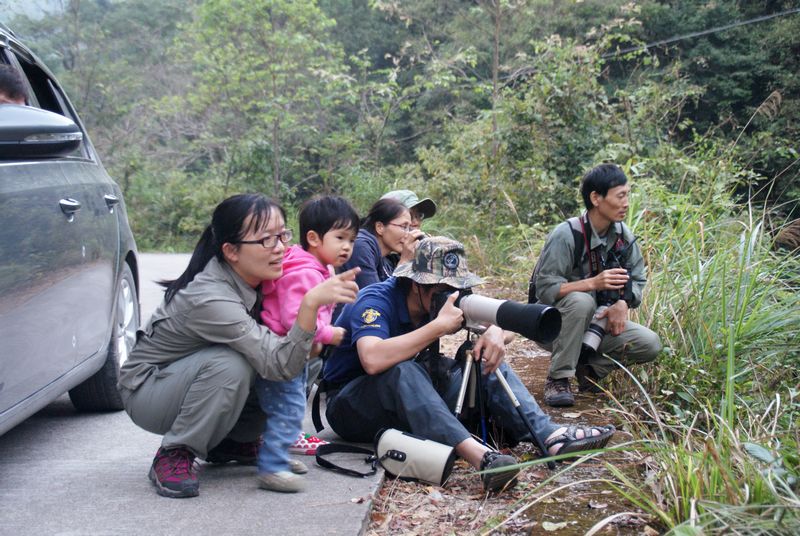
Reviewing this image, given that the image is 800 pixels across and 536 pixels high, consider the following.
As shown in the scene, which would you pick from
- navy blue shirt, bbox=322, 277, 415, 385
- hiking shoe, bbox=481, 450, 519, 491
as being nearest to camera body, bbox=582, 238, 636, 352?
navy blue shirt, bbox=322, 277, 415, 385

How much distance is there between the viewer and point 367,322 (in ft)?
11.0

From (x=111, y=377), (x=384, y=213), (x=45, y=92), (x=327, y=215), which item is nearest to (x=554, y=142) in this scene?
(x=384, y=213)

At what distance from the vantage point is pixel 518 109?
10.0 m

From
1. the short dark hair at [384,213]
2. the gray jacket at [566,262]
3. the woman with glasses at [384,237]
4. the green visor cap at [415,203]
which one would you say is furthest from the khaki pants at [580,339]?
the green visor cap at [415,203]

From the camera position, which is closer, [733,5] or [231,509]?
[231,509]

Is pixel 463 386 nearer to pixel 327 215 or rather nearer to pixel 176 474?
pixel 327 215

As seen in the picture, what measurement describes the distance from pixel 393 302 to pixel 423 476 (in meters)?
0.73

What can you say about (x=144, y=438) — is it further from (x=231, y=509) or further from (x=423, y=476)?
(x=423, y=476)

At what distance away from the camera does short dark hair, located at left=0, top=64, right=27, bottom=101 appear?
142 inches

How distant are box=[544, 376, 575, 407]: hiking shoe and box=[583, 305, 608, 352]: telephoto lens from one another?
24 cm

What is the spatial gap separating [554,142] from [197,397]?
25.1 ft

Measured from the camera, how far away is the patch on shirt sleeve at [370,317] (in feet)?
11.0

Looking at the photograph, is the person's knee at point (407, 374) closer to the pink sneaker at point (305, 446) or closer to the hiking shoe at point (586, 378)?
the pink sneaker at point (305, 446)

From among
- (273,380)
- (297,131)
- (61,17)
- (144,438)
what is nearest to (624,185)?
(273,380)
